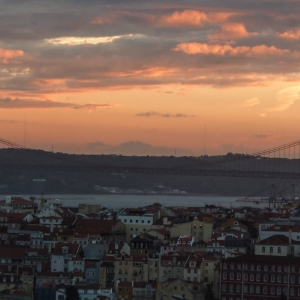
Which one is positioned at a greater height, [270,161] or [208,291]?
[270,161]

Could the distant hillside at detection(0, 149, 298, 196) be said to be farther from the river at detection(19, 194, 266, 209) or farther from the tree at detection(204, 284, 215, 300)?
the tree at detection(204, 284, 215, 300)

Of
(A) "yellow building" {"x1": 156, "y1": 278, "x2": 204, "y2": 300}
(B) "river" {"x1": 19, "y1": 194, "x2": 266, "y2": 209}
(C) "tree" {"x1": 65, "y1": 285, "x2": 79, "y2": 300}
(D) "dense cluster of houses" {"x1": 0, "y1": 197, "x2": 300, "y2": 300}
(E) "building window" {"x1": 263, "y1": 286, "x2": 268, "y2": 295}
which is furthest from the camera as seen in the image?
(B) "river" {"x1": 19, "y1": 194, "x2": 266, "y2": 209}

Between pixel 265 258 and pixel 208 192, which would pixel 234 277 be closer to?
pixel 265 258

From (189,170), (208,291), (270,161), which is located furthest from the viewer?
(270,161)

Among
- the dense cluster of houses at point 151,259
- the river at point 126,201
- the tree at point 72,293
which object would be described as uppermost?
the river at point 126,201

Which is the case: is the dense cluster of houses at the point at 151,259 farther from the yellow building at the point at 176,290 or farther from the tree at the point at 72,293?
the tree at the point at 72,293

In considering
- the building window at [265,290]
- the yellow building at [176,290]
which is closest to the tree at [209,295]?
the yellow building at [176,290]

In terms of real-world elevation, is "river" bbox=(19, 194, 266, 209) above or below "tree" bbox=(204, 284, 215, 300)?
above

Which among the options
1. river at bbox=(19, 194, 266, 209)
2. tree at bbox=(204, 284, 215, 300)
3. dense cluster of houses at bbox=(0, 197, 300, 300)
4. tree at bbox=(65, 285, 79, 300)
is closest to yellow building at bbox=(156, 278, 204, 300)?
dense cluster of houses at bbox=(0, 197, 300, 300)

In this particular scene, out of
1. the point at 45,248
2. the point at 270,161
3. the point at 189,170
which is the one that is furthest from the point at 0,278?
the point at 270,161
